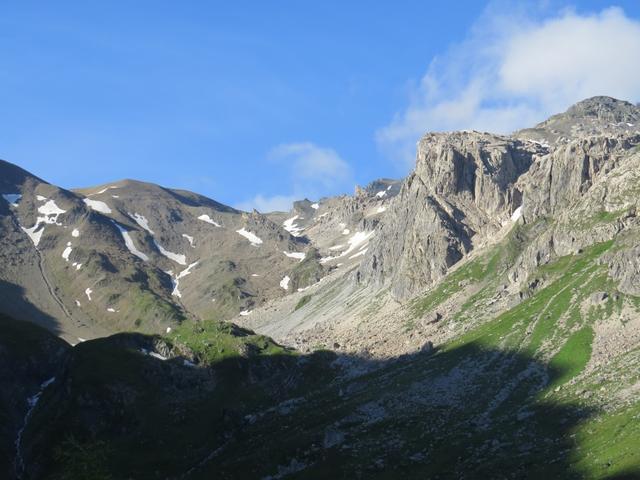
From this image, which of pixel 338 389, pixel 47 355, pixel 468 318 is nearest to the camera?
pixel 338 389

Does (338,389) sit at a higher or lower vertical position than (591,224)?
lower

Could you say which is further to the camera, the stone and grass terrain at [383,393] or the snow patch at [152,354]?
the snow patch at [152,354]

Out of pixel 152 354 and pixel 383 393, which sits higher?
pixel 152 354

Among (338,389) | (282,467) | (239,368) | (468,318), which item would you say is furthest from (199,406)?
(468,318)

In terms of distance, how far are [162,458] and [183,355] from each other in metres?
42.6

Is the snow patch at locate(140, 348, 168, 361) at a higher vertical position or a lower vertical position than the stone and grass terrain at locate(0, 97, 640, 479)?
higher

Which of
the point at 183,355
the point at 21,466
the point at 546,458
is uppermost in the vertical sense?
the point at 183,355

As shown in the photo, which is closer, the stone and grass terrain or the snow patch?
the stone and grass terrain

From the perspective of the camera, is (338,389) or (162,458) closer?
(162,458)

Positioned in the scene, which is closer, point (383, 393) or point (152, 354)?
point (383, 393)

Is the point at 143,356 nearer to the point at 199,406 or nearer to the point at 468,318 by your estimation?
the point at 199,406

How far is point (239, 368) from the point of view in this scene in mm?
174625

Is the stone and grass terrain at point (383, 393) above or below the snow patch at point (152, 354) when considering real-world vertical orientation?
below

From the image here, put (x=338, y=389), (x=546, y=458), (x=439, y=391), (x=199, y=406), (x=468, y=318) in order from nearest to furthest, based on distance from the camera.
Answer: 1. (x=546, y=458)
2. (x=439, y=391)
3. (x=199, y=406)
4. (x=338, y=389)
5. (x=468, y=318)
